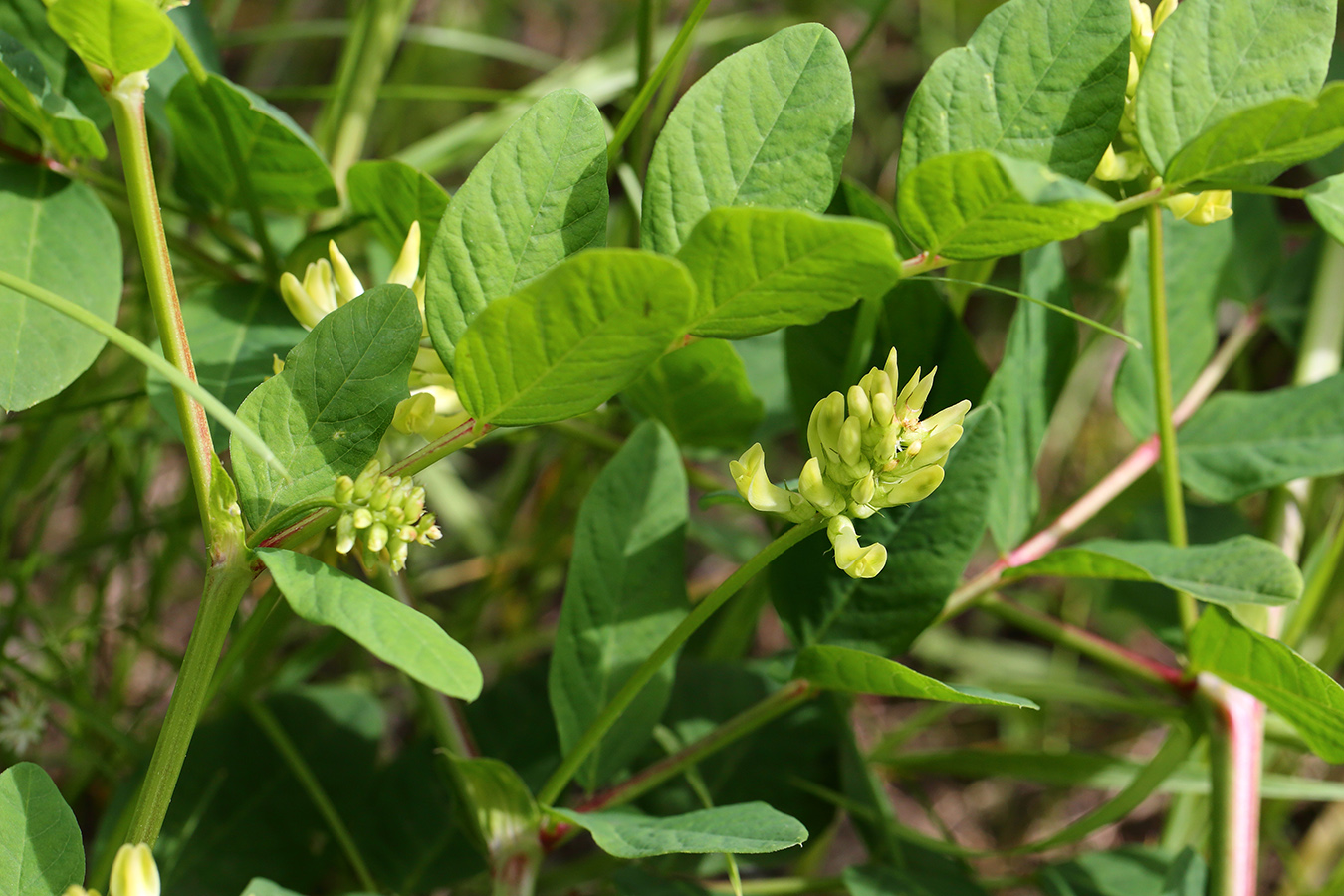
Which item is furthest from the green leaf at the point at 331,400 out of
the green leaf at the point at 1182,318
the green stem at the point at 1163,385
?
the green leaf at the point at 1182,318

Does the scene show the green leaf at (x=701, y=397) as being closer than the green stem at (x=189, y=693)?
No

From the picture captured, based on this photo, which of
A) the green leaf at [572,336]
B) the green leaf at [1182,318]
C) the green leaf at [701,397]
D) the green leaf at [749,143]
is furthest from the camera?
the green leaf at [1182,318]

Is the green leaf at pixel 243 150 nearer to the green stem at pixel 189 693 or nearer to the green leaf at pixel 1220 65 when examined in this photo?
the green stem at pixel 189 693

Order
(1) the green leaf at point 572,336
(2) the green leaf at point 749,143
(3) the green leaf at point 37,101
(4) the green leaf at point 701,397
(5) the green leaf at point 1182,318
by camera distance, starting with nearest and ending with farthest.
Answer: (1) the green leaf at point 572,336
(2) the green leaf at point 749,143
(3) the green leaf at point 37,101
(4) the green leaf at point 701,397
(5) the green leaf at point 1182,318

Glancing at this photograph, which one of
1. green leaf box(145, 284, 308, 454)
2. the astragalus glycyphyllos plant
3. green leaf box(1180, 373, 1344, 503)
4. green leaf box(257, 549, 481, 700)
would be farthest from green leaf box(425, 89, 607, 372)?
green leaf box(1180, 373, 1344, 503)

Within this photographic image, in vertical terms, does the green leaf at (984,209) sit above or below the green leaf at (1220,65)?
below

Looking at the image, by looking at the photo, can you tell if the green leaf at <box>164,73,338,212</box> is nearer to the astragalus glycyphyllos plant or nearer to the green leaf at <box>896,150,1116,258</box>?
the astragalus glycyphyllos plant

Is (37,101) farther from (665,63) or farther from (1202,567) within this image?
(1202,567)
